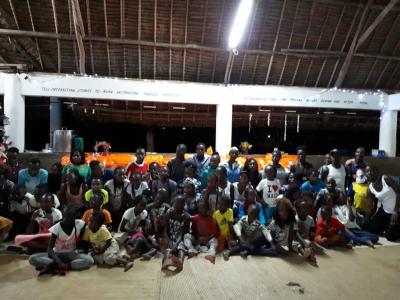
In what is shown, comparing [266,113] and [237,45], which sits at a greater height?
[237,45]

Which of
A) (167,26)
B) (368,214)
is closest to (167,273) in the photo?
(368,214)

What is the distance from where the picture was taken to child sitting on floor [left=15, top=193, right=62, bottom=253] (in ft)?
15.8

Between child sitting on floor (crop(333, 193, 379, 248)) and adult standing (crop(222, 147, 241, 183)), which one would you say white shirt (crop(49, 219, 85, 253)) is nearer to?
adult standing (crop(222, 147, 241, 183))

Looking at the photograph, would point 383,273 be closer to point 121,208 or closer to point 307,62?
point 121,208

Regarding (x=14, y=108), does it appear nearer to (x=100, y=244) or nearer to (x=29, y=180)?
(x=29, y=180)

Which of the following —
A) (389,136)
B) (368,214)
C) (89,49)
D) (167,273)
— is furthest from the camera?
(389,136)

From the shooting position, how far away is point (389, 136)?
426 inches

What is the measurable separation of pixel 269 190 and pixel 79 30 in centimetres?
592

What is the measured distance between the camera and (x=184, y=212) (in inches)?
203

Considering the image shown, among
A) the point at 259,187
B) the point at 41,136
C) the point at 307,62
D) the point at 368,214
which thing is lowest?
the point at 368,214

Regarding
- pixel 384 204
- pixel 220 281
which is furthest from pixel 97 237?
pixel 384 204

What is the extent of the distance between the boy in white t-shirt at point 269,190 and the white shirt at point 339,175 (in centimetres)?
132

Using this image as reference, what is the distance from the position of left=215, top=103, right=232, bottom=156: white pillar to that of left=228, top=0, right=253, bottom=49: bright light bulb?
1.73 m

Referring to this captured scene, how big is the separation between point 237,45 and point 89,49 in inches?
150
